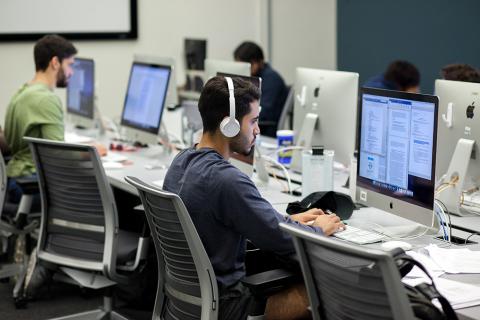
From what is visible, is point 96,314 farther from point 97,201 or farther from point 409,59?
point 409,59

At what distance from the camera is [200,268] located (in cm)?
242

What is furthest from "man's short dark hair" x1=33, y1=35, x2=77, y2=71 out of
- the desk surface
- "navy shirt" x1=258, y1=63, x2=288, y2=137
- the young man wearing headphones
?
the young man wearing headphones

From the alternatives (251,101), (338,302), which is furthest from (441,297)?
(251,101)

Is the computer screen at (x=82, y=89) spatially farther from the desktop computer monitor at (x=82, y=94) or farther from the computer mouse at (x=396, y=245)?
the computer mouse at (x=396, y=245)

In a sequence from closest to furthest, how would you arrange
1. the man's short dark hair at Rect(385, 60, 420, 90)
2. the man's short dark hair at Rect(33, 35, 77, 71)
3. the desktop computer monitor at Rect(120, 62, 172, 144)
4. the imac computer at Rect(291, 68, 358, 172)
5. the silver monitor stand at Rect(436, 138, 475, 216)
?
the silver monitor stand at Rect(436, 138, 475, 216) → the imac computer at Rect(291, 68, 358, 172) → the desktop computer monitor at Rect(120, 62, 172, 144) → the man's short dark hair at Rect(33, 35, 77, 71) → the man's short dark hair at Rect(385, 60, 420, 90)

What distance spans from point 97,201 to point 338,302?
64.5 inches

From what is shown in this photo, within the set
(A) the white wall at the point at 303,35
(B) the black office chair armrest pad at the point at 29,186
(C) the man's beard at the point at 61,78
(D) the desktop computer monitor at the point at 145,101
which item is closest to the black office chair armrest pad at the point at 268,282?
(B) the black office chair armrest pad at the point at 29,186

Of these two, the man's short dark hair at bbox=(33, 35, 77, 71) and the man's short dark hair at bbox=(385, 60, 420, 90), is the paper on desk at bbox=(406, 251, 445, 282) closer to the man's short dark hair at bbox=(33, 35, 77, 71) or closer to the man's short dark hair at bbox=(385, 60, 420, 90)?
the man's short dark hair at bbox=(33, 35, 77, 71)

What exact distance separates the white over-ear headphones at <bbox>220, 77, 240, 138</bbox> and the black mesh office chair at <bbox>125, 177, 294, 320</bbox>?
0.31 meters

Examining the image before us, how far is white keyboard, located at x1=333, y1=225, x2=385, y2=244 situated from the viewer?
261 cm

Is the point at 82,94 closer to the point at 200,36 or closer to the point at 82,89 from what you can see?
the point at 82,89

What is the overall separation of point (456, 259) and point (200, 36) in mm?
4944

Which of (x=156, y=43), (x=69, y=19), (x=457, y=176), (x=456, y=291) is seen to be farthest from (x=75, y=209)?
(x=156, y=43)

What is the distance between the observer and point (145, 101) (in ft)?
14.4
